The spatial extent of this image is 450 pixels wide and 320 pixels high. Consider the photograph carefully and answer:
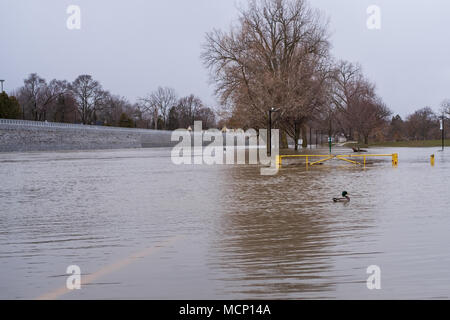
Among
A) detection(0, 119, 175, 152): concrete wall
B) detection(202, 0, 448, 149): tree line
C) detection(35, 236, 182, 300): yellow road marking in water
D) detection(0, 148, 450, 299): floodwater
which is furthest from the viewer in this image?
detection(0, 119, 175, 152): concrete wall

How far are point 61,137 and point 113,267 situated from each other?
271ft

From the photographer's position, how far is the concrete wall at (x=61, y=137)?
7475 centimetres

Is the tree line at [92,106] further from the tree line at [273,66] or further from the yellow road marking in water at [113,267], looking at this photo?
the yellow road marking in water at [113,267]

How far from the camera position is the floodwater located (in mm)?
5926

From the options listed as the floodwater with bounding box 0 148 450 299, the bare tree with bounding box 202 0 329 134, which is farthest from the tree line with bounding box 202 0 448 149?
the floodwater with bounding box 0 148 450 299

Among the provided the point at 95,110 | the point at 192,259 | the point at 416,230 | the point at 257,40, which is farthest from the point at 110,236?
the point at 95,110

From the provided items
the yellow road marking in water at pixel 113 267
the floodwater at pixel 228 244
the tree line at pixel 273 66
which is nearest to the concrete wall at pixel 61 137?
the tree line at pixel 273 66

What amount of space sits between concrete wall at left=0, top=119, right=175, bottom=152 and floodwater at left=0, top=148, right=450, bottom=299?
6427cm

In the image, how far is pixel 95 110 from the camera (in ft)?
452

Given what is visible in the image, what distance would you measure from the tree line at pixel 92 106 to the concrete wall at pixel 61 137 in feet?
65.5

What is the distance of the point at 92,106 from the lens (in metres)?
142

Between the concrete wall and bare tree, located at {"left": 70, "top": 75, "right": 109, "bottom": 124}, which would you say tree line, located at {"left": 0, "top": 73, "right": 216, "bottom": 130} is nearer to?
bare tree, located at {"left": 70, "top": 75, "right": 109, "bottom": 124}
